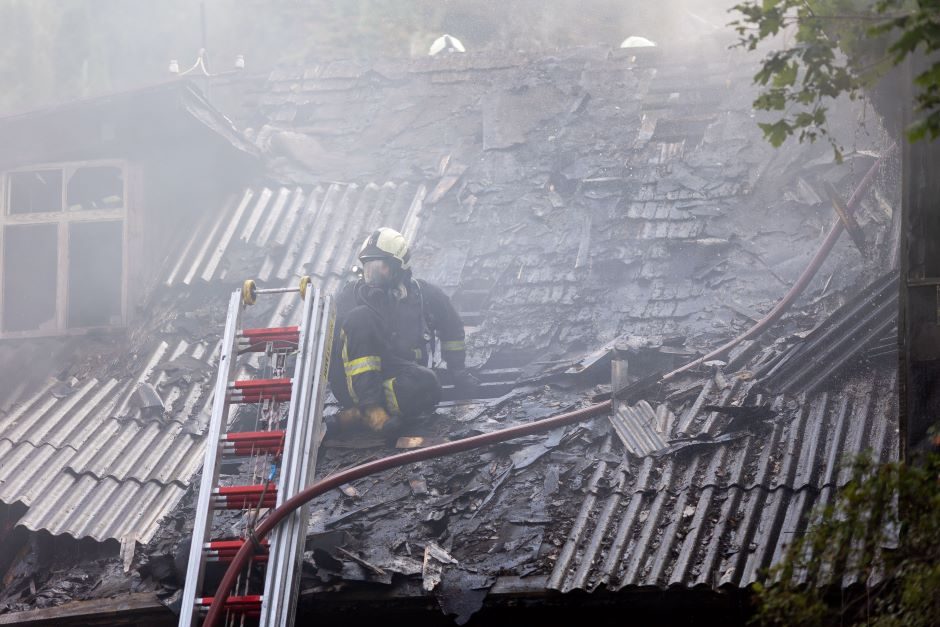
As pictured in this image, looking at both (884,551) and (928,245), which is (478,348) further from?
(884,551)

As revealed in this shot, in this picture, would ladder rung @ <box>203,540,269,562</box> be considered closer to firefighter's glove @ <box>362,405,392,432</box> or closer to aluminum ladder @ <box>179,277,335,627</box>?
aluminum ladder @ <box>179,277,335,627</box>

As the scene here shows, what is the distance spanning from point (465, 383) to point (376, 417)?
3.20 feet

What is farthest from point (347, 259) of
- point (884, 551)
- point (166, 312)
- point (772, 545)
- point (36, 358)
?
A: point (884, 551)

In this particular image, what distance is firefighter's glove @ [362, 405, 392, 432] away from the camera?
23.9ft

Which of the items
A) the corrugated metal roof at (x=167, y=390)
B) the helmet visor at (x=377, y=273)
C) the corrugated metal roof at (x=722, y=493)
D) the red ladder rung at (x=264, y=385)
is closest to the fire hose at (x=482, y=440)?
the corrugated metal roof at (x=722, y=493)

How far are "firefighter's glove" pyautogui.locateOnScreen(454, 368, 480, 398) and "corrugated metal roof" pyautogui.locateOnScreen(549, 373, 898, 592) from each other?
1762mm

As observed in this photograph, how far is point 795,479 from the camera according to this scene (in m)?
5.79

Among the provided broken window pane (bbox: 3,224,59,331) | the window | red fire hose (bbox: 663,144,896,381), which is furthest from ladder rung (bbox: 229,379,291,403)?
broken window pane (bbox: 3,224,59,331)

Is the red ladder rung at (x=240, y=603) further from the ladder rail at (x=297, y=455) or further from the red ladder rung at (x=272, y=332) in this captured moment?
the red ladder rung at (x=272, y=332)

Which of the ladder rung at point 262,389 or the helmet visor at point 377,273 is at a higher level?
the helmet visor at point 377,273

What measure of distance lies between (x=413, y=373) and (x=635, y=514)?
2.24 meters

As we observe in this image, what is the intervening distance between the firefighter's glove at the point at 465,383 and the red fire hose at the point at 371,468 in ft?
3.69

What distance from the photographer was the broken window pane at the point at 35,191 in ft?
33.0

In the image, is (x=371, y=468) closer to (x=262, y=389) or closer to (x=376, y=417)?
(x=262, y=389)
